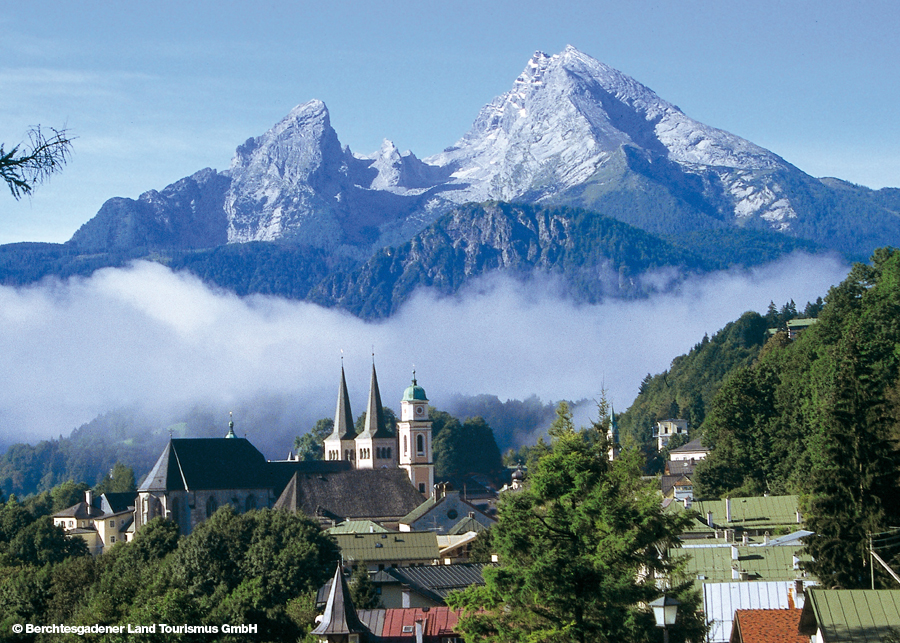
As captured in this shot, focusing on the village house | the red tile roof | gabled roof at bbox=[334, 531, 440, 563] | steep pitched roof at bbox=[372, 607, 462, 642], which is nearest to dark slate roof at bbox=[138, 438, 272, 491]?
the village house

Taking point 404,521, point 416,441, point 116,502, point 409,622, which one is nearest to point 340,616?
point 409,622

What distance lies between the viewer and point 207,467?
153875 millimetres

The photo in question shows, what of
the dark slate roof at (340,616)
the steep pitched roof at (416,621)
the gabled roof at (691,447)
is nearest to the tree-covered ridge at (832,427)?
the steep pitched roof at (416,621)

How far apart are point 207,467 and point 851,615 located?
120m

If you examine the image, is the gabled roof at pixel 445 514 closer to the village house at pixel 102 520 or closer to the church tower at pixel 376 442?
the church tower at pixel 376 442

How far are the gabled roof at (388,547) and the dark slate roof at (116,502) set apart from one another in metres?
Result: 68.6

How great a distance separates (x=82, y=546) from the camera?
125625 millimetres

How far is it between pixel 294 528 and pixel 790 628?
45527 millimetres

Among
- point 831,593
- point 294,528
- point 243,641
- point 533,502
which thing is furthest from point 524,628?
point 294,528

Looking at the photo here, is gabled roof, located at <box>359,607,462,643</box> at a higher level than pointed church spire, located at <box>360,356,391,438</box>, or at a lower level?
lower

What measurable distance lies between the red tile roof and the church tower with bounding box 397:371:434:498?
356 feet

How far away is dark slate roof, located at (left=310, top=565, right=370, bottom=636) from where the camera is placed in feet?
185

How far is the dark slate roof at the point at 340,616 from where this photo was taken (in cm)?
5631

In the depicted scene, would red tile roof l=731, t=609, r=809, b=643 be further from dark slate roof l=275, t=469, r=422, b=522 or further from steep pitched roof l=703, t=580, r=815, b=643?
dark slate roof l=275, t=469, r=422, b=522
